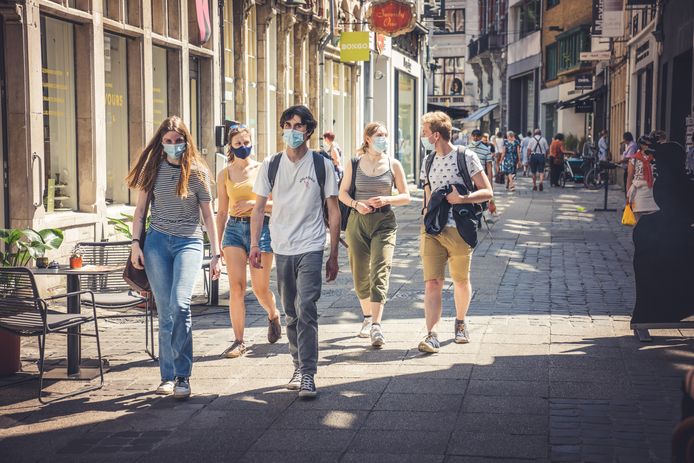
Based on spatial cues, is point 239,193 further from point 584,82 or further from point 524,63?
point 524,63

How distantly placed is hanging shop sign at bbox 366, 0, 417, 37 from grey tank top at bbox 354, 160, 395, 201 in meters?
15.8

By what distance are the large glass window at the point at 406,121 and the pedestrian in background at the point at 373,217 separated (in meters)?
28.0

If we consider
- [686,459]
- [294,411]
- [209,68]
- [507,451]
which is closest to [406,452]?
[507,451]

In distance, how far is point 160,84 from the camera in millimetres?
16062

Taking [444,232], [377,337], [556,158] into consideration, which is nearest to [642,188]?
[444,232]

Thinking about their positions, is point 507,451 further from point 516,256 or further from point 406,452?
point 516,256

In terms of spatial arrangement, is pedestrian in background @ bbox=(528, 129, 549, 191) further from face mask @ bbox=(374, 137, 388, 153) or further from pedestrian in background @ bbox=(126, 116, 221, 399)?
pedestrian in background @ bbox=(126, 116, 221, 399)

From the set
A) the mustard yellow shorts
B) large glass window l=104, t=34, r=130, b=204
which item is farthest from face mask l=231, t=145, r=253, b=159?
large glass window l=104, t=34, r=130, b=204

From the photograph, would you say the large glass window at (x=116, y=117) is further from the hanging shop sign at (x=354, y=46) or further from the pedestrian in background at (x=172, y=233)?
the hanging shop sign at (x=354, y=46)

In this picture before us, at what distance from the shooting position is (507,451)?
558cm

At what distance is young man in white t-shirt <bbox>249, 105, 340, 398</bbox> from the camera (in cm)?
704

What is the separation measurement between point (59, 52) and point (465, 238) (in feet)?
20.5

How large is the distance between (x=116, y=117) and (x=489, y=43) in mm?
55700

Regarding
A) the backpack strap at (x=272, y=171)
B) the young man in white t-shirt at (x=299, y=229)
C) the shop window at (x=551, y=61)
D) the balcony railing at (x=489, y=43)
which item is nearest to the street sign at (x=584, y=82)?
the shop window at (x=551, y=61)
